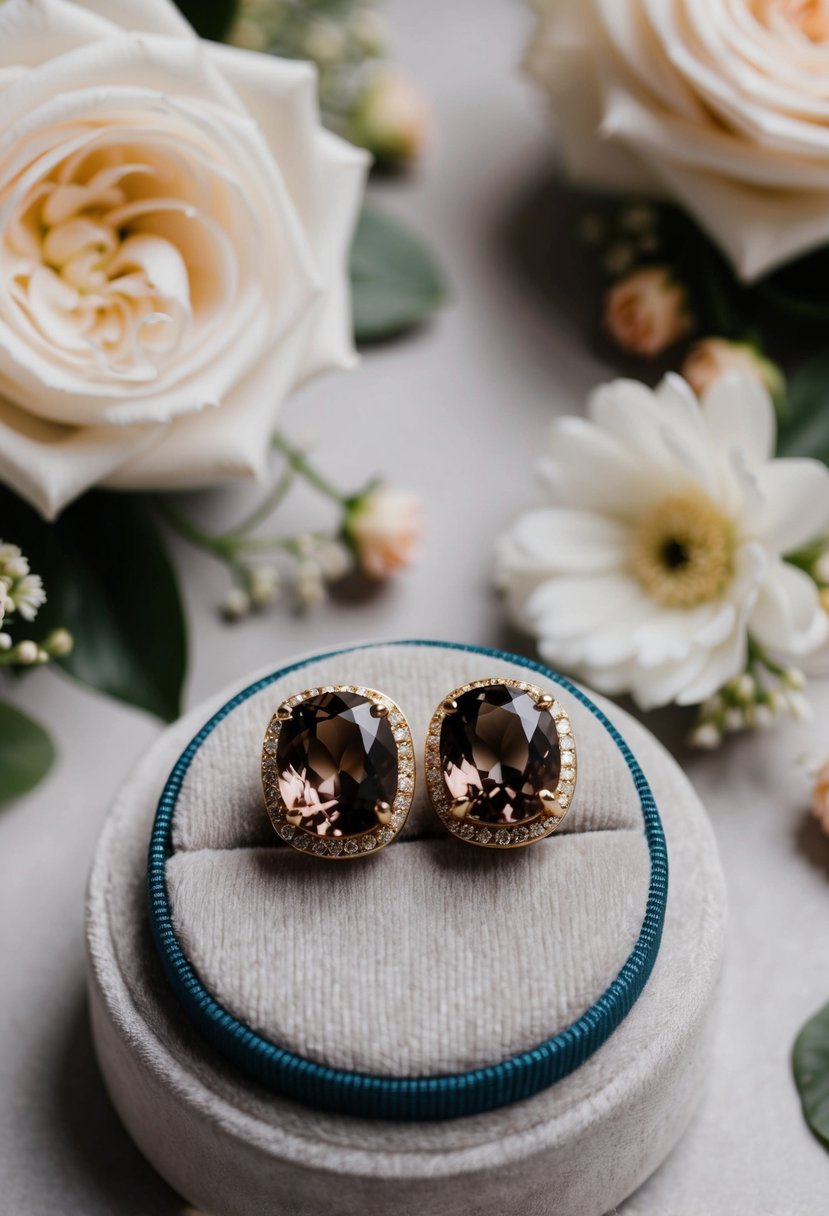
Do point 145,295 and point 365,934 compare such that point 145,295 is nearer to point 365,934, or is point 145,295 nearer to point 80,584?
point 80,584

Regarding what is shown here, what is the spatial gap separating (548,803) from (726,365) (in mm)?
407

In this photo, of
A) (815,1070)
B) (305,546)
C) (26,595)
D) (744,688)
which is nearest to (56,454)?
(26,595)

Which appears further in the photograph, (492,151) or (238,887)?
(492,151)

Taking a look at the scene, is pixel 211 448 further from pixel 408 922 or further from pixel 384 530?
pixel 408 922

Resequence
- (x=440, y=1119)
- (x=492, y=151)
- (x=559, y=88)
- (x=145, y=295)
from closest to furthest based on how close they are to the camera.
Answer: (x=440, y=1119), (x=145, y=295), (x=559, y=88), (x=492, y=151)

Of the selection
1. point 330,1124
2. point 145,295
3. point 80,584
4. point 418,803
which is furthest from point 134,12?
point 330,1124

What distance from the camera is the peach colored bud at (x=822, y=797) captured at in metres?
0.68

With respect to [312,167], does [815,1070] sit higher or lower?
lower

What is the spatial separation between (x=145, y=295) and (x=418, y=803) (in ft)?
1.04

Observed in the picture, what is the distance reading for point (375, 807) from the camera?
0.52 metres

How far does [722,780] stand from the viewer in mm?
727

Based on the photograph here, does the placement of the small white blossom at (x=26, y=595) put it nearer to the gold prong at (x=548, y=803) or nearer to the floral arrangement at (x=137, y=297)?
the floral arrangement at (x=137, y=297)

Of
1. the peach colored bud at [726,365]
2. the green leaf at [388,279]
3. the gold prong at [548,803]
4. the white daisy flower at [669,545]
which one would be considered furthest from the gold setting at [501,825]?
the green leaf at [388,279]

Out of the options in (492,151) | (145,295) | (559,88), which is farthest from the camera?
(492,151)
